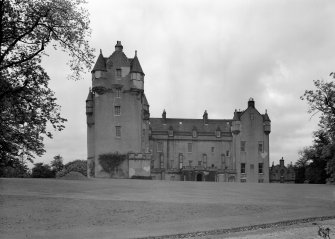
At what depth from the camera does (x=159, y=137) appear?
Result: 91.1 meters

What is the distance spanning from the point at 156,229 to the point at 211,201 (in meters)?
10.3

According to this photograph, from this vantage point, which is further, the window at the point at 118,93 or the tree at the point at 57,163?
the tree at the point at 57,163

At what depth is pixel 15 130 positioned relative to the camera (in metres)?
17.4

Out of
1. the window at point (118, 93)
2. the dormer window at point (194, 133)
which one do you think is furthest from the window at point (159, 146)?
the window at point (118, 93)

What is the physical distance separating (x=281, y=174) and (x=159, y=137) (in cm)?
2517

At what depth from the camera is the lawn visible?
2281 centimetres

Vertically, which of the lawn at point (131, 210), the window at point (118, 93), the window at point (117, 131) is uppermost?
the window at point (118, 93)

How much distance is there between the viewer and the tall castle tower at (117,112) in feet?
231

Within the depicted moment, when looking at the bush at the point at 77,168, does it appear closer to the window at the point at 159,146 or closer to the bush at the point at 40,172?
the bush at the point at 40,172

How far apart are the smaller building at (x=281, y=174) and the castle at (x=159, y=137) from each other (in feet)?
35.3

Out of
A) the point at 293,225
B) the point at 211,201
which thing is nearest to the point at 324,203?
the point at 211,201

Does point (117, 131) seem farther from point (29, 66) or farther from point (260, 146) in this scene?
point (29, 66)

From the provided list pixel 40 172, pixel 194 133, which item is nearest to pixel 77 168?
pixel 40 172

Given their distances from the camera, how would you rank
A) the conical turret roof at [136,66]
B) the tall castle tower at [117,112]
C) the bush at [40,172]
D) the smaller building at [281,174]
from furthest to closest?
the smaller building at [281,174] → the bush at [40,172] → the conical turret roof at [136,66] → the tall castle tower at [117,112]
